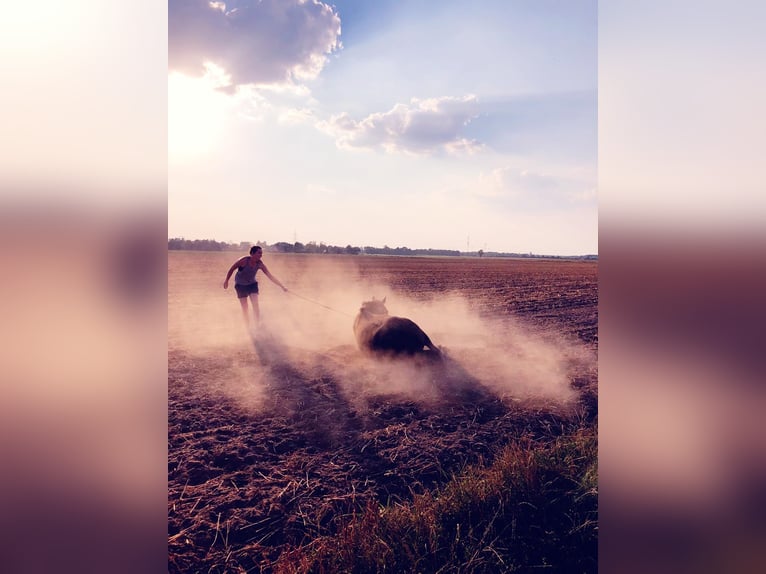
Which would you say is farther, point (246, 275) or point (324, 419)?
point (246, 275)

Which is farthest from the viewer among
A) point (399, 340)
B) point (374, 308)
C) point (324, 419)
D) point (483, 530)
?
point (374, 308)

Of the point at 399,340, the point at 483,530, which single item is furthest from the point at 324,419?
the point at 483,530

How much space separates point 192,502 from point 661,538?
11.5 ft

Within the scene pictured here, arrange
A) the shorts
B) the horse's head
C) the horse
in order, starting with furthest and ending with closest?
the shorts, the horse's head, the horse

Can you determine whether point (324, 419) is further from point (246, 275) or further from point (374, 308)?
point (246, 275)

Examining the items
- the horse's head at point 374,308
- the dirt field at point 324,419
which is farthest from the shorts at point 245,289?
the horse's head at point 374,308

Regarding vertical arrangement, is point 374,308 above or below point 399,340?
above

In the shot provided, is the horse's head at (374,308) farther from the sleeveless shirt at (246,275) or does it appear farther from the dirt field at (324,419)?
the sleeveless shirt at (246,275)

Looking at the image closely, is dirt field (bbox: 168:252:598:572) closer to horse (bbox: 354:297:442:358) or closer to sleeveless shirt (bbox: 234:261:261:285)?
horse (bbox: 354:297:442:358)

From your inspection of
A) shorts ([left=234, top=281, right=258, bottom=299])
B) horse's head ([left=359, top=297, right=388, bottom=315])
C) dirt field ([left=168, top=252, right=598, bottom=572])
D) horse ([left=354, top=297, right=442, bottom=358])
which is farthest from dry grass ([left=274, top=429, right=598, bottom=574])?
shorts ([left=234, top=281, right=258, bottom=299])

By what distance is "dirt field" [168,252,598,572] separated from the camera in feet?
11.2

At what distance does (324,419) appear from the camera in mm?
5156

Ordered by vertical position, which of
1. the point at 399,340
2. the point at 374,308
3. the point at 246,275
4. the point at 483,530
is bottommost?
the point at 483,530

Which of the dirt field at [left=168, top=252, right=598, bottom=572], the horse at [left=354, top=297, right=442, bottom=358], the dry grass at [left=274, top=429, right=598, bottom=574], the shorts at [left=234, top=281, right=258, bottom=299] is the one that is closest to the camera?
the dry grass at [left=274, top=429, right=598, bottom=574]
